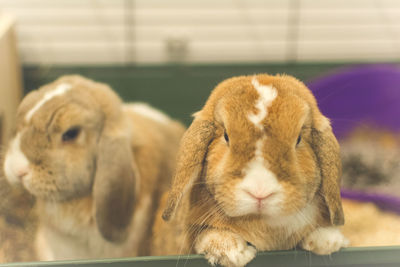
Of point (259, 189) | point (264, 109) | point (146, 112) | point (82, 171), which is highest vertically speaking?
point (264, 109)

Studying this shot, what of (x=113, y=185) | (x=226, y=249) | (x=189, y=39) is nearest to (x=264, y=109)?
(x=226, y=249)

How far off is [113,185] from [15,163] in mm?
251

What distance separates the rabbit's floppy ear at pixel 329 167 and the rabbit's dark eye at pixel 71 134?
591mm

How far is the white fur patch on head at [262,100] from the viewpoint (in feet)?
3.43

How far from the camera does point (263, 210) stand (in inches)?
40.2

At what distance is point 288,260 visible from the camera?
1.12 meters

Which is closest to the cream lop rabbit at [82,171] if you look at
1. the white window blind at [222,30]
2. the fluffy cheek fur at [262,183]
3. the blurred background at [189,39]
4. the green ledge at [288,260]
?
the green ledge at [288,260]

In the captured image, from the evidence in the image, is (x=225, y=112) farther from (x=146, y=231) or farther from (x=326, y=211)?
(x=146, y=231)

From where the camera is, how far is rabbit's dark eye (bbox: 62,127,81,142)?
1.26 m

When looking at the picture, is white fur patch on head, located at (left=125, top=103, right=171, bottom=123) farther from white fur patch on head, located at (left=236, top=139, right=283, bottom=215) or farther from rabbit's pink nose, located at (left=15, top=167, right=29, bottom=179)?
white fur patch on head, located at (left=236, top=139, right=283, bottom=215)

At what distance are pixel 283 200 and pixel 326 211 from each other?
7.4 inches

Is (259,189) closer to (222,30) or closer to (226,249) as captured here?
(226,249)

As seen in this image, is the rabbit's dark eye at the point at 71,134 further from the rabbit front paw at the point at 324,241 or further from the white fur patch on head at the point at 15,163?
the rabbit front paw at the point at 324,241

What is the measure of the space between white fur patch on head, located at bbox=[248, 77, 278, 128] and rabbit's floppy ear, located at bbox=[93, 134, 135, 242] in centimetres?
43
